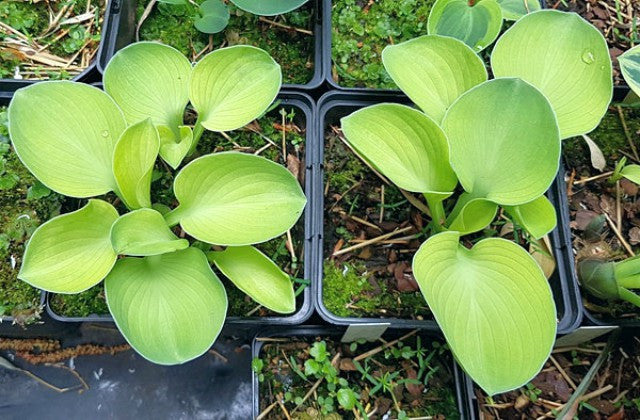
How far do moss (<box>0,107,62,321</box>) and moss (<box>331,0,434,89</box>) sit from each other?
0.63 metres

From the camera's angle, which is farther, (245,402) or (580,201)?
(245,402)

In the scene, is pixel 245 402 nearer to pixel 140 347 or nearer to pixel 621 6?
pixel 140 347

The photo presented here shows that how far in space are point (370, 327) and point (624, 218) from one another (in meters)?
0.60

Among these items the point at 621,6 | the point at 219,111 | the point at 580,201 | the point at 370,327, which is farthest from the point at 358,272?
the point at 621,6

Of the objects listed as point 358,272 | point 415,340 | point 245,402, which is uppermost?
point 358,272

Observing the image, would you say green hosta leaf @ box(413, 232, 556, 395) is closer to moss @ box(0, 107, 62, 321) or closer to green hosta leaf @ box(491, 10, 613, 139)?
green hosta leaf @ box(491, 10, 613, 139)

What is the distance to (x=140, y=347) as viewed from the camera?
32.7 inches

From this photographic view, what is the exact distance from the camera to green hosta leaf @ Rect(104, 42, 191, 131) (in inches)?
37.5

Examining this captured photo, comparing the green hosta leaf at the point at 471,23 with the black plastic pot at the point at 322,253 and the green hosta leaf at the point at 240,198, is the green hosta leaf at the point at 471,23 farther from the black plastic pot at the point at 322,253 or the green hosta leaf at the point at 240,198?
the green hosta leaf at the point at 240,198

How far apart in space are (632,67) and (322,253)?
668mm

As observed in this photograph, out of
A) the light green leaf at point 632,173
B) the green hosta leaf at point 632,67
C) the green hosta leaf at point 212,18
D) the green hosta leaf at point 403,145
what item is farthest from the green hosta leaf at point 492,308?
the green hosta leaf at point 212,18

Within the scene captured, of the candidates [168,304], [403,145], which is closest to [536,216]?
[403,145]

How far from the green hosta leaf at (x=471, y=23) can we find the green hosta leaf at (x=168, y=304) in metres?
0.65

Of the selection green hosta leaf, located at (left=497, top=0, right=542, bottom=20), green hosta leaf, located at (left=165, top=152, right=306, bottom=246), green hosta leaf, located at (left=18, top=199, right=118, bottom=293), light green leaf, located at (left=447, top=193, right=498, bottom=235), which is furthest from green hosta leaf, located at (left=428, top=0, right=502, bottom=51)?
green hosta leaf, located at (left=18, top=199, right=118, bottom=293)
